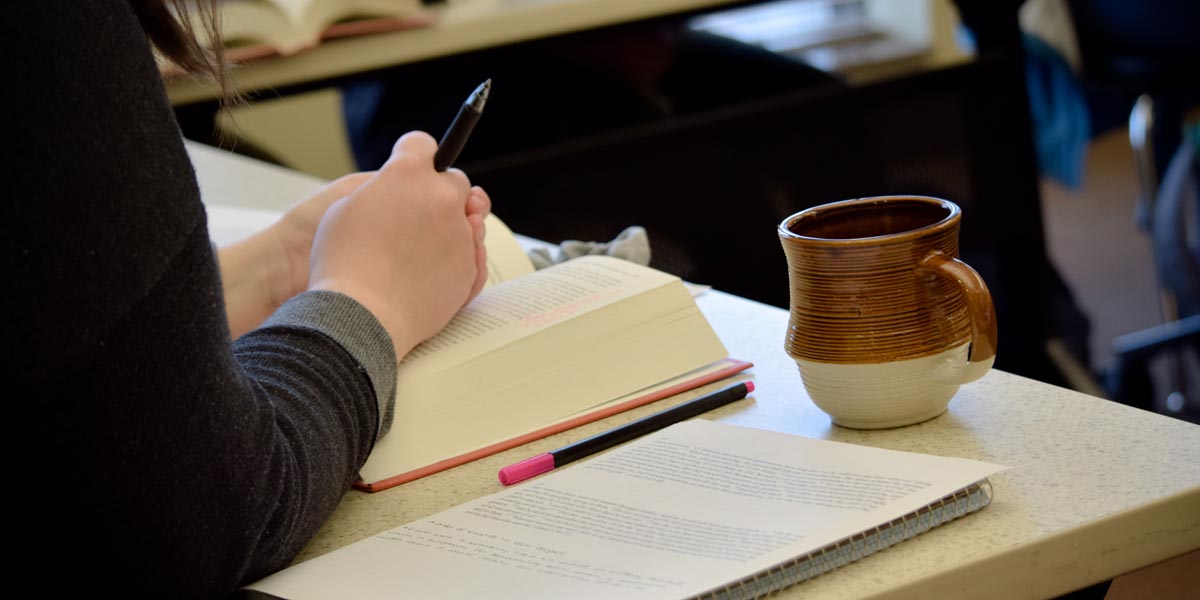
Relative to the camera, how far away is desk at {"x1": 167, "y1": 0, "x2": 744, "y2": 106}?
5.17 feet

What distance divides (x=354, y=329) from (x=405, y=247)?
2.8 inches

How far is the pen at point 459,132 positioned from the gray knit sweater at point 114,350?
0.23 metres

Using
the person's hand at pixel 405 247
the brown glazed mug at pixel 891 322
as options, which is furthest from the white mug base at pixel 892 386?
the person's hand at pixel 405 247

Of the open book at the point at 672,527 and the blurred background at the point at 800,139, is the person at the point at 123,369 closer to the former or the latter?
the open book at the point at 672,527

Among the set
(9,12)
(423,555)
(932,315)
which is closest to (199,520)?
(423,555)

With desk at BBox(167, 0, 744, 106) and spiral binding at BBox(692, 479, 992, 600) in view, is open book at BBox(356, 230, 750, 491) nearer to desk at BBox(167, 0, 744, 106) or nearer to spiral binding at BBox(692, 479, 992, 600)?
spiral binding at BBox(692, 479, 992, 600)

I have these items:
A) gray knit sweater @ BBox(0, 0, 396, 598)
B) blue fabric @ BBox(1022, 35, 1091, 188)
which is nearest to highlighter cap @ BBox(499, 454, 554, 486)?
gray knit sweater @ BBox(0, 0, 396, 598)

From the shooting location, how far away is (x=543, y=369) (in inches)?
25.7

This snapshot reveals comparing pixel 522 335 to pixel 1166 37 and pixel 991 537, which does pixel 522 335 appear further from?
pixel 1166 37

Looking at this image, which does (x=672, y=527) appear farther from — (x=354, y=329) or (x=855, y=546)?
(x=354, y=329)

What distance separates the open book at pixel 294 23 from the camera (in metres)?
1.56

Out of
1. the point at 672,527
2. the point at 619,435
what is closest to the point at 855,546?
the point at 672,527

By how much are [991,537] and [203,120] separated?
4.84ft

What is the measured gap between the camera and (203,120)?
67.6 inches
